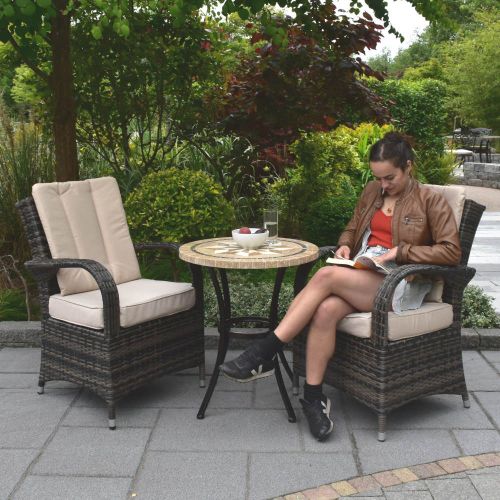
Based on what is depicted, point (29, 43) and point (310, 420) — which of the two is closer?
point (310, 420)

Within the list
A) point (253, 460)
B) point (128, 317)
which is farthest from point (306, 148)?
point (253, 460)

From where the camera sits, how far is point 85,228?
379cm

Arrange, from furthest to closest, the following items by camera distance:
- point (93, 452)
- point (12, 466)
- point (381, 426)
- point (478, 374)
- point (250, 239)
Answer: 1. point (478, 374)
2. point (250, 239)
3. point (381, 426)
4. point (93, 452)
5. point (12, 466)

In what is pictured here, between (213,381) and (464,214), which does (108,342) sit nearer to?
(213,381)

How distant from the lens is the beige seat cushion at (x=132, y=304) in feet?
10.9

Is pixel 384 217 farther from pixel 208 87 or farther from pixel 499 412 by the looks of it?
pixel 208 87

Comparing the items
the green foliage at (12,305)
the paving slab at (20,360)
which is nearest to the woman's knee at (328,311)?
the paving slab at (20,360)

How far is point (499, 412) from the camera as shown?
11.2ft

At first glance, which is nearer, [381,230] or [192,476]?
[192,476]

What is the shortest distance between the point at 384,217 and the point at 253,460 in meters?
1.36

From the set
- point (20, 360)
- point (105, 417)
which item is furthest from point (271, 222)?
point (20, 360)

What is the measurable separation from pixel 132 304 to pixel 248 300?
1.53 m

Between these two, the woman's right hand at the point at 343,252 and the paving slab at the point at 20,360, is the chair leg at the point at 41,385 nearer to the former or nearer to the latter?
the paving slab at the point at 20,360

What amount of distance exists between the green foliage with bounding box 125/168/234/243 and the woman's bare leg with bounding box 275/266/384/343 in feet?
4.97
